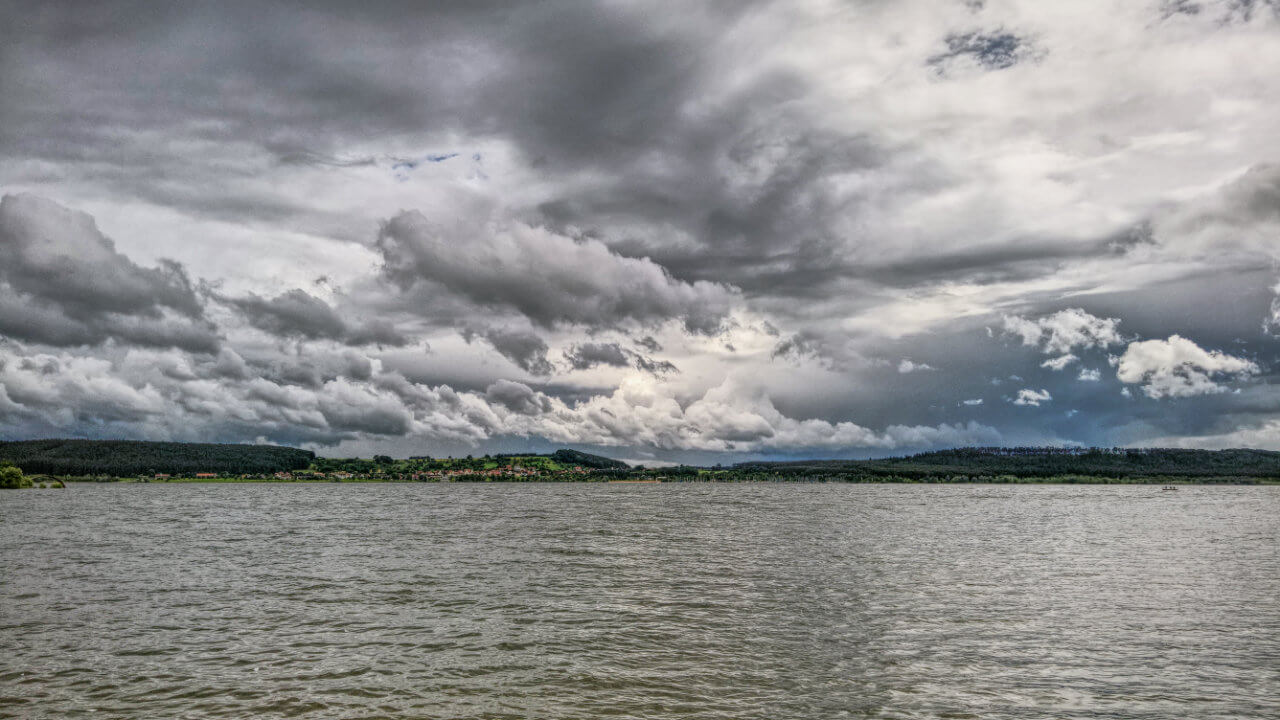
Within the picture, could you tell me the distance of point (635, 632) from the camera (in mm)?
34281

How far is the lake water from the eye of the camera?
24.1 m

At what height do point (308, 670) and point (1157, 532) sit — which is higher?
point (308, 670)

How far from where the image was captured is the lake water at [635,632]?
24.1 meters

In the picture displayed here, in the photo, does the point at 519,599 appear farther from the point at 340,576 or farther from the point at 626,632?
the point at 340,576

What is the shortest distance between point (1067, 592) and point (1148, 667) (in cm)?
2013

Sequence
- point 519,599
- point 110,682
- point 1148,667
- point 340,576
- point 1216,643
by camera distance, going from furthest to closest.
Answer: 1. point 340,576
2. point 519,599
3. point 1216,643
4. point 1148,667
5. point 110,682

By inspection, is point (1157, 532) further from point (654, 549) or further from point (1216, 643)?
point (1216, 643)

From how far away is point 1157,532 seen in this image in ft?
333

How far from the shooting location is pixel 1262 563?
207ft

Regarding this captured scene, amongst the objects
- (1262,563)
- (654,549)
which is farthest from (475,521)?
(1262,563)

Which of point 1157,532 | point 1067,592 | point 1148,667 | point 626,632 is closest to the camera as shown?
point 1148,667

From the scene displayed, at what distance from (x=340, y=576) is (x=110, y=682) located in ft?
91.7

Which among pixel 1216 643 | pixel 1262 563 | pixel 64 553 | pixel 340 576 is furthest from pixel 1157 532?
pixel 64 553

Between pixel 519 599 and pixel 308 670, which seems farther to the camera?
pixel 519 599
